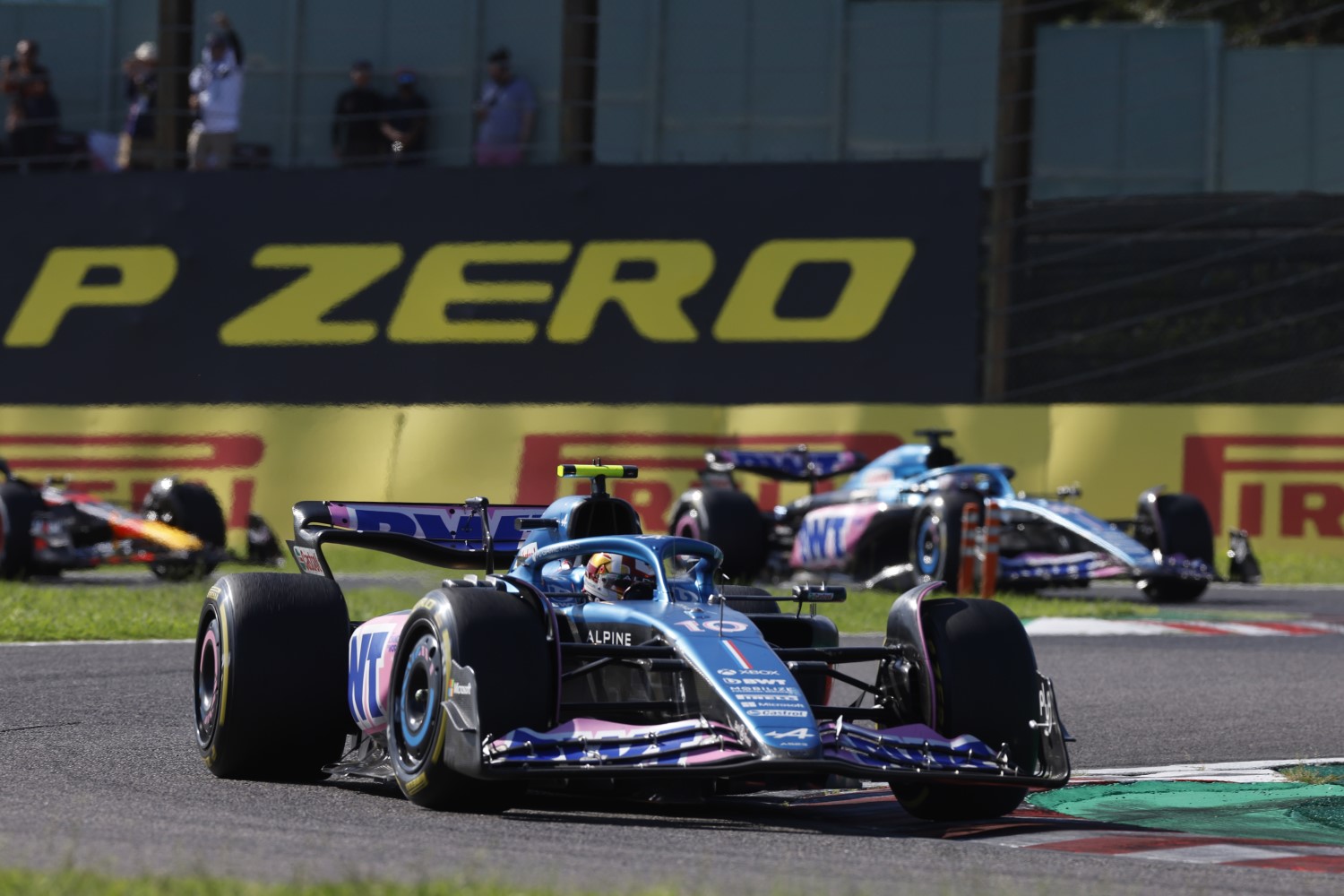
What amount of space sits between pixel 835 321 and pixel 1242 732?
31.4 ft

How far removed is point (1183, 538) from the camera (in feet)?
51.4

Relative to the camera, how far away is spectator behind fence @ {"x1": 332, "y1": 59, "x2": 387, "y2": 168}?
20.1 meters

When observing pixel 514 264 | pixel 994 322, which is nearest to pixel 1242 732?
pixel 994 322

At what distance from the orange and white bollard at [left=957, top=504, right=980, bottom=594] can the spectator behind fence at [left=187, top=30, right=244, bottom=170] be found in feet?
26.4

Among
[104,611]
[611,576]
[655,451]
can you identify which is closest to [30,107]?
[655,451]

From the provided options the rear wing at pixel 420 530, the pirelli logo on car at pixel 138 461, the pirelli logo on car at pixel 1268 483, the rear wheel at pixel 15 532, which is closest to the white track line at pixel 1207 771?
the rear wing at pixel 420 530

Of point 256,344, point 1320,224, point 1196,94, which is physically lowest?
point 256,344

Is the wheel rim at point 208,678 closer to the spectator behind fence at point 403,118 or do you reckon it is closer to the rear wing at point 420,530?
the rear wing at point 420,530

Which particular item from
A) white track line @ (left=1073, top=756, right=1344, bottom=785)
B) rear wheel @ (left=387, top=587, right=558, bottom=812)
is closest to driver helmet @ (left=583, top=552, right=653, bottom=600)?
rear wheel @ (left=387, top=587, right=558, bottom=812)

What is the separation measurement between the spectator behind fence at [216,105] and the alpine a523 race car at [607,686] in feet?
40.2

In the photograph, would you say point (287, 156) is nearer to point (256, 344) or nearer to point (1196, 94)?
point (256, 344)

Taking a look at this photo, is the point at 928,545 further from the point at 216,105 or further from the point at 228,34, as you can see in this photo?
the point at 228,34

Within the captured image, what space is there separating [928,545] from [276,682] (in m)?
8.87

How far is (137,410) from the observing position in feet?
61.6
